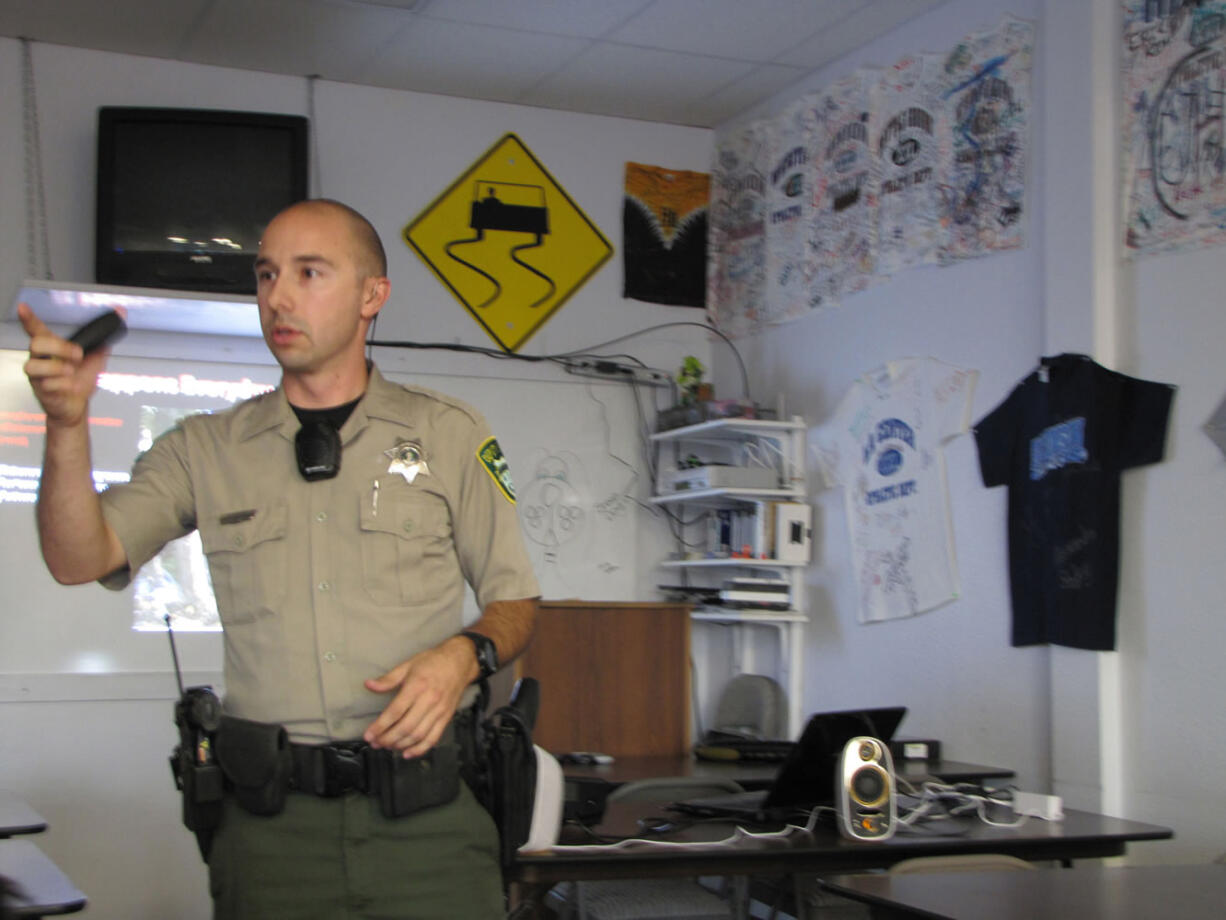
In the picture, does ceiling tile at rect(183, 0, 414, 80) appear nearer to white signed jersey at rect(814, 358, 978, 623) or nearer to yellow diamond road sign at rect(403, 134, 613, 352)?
yellow diamond road sign at rect(403, 134, 613, 352)

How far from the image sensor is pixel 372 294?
1.95 m

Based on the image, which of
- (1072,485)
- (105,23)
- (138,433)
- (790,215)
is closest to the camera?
(1072,485)

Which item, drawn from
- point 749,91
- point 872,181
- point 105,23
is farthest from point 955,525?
point 105,23

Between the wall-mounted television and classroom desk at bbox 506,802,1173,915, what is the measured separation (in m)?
2.64

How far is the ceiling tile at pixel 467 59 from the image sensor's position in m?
4.94

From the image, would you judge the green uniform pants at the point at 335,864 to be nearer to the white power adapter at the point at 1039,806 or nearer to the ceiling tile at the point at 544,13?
the white power adapter at the point at 1039,806

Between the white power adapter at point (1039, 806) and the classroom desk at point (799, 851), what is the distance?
0.13ft

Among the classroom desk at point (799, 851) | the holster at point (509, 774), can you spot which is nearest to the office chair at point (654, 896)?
the classroom desk at point (799, 851)

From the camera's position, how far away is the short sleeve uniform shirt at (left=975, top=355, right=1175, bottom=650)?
3670mm

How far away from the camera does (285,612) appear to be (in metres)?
1.84

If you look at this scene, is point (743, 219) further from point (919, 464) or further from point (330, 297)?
point (330, 297)

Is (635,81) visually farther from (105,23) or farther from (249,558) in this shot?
(249,558)

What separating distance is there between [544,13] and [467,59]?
563 mm

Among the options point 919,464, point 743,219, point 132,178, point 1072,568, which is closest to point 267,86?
point 132,178
